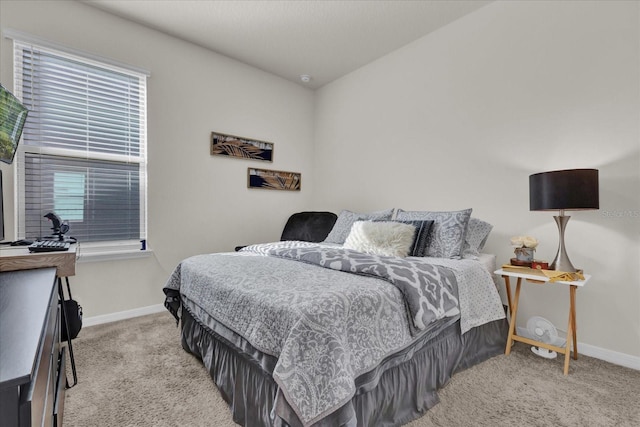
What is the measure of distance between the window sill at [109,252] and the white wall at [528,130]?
8.12ft

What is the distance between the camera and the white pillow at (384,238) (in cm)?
233

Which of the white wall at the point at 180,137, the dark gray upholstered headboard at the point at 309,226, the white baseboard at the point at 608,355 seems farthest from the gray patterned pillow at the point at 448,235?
the white wall at the point at 180,137

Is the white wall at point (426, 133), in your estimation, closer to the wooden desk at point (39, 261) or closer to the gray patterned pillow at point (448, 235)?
the gray patterned pillow at point (448, 235)

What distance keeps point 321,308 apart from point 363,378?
347 millimetres

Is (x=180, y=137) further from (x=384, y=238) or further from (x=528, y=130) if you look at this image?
(x=528, y=130)

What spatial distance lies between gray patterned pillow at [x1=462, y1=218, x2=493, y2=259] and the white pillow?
46 cm

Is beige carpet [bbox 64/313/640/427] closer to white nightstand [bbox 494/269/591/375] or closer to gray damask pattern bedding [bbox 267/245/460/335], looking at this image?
white nightstand [bbox 494/269/591/375]

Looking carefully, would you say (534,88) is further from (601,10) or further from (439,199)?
(439,199)

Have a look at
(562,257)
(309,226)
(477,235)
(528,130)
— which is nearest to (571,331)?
(562,257)

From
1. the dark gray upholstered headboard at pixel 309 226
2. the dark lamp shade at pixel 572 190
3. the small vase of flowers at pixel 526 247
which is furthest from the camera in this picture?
the dark gray upholstered headboard at pixel 309 226

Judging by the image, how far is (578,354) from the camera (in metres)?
2.21

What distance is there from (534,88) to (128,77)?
11.5ft

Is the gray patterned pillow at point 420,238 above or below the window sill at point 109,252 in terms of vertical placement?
above

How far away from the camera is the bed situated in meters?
1.11
